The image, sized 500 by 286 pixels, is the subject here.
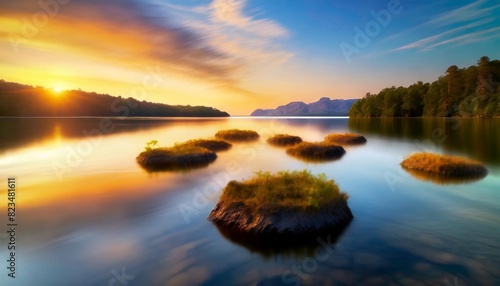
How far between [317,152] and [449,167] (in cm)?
1759

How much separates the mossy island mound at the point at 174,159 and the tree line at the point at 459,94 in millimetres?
145379

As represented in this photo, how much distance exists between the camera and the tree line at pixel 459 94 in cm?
13375

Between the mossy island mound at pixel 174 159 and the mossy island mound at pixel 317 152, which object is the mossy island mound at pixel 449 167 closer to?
the mossy island mound at pixel 317 152

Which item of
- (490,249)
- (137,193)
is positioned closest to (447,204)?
(490,249)

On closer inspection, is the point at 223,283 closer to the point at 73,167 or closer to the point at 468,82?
the point at 73,167

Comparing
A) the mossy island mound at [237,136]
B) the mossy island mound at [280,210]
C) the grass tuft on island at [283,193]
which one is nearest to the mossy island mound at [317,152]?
A: the grass tuft on island at [283,193]

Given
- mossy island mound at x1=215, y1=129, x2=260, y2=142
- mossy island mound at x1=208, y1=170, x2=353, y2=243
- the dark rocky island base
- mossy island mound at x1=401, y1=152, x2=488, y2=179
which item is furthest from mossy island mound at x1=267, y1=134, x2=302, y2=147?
the dark rocky island base

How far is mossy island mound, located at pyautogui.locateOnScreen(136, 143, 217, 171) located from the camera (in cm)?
3469

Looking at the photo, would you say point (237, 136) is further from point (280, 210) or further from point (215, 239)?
point (215, 239)

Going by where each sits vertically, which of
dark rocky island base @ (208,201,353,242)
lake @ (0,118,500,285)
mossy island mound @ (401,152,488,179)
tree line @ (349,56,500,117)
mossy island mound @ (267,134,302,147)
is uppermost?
tree line @ (349,56,500,117)

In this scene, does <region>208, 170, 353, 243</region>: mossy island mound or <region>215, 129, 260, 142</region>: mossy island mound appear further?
<region>215, 129, 260, 142</region>: mossy island mound

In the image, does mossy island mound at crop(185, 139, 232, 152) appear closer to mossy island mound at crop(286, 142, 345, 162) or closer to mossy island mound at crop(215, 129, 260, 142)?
mossy island mound at crop(286, 142, 345, 162)

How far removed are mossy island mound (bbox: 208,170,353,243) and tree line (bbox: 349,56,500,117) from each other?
15150 cm

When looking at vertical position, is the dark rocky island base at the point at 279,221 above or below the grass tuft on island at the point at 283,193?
below
